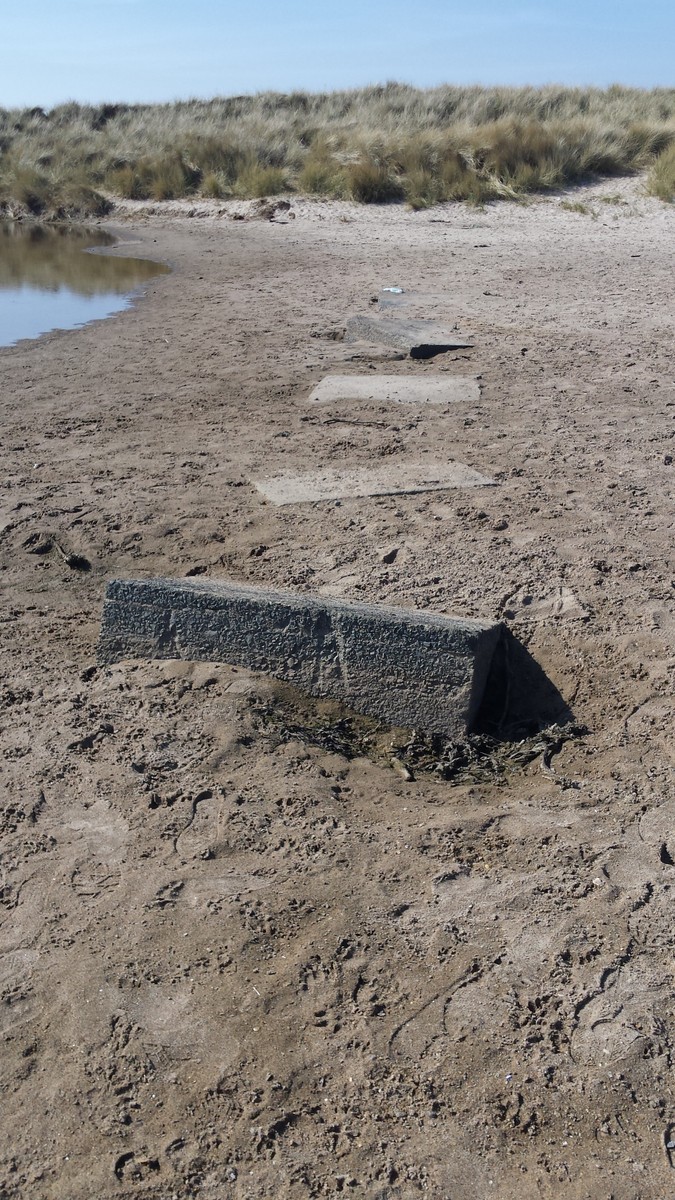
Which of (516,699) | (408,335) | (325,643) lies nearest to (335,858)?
(325,643)

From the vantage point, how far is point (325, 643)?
3549 millimetres

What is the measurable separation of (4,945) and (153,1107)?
0.65 meters

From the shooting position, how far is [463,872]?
278 cm

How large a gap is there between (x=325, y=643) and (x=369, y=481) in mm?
1942

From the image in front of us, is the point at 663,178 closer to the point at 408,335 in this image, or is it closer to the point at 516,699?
the point at 408,335

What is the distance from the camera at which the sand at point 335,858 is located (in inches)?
82.5

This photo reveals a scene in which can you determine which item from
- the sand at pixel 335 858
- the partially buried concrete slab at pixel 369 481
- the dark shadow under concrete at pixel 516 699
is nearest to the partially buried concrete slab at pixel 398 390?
the sand at pixel 335 858

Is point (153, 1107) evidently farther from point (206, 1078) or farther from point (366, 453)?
point (366, 453)

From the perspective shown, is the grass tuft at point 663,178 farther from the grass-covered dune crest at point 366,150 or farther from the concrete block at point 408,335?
the concrete block at point 408,335

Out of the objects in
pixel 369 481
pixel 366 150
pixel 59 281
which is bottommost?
pixel 59 281

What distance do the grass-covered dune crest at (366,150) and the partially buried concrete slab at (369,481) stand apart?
11.7 m

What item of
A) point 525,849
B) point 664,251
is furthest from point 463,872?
point 664,251

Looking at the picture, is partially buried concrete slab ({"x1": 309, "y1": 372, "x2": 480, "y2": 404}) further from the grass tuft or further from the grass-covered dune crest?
the grass-covered dune crest

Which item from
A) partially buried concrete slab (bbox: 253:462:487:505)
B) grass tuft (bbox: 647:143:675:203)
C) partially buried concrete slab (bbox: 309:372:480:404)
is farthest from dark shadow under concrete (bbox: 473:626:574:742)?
grass tuft (bbox: 647:143:675:203)
